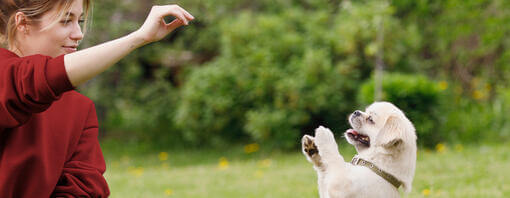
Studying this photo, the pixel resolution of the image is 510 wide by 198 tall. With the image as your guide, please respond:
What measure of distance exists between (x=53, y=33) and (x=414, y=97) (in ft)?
20.0

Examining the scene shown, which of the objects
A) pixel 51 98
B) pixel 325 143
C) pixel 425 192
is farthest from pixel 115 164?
pixel 51 98

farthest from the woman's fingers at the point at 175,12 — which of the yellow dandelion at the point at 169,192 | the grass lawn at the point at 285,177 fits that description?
the yellow dandelion at the point at 169,192

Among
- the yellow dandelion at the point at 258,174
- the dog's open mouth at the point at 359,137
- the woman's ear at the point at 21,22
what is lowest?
the woman's ear at the point at 21,22

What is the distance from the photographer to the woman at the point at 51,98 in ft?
5.11

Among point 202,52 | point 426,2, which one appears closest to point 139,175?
point 202,52

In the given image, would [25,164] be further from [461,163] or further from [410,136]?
[461,163]

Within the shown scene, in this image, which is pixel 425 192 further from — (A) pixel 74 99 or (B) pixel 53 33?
(B) pixel 53 33

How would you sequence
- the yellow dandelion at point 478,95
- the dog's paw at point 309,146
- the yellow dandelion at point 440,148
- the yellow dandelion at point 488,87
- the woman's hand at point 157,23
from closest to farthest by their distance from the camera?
the woman's hand at point 157,23
the dog's paw at point 309,146
the yellow dandelion at point 440,148
the yellow dandelion at point 478,95
the yellow dandelion at point 488,87

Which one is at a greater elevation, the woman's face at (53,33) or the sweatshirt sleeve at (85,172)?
the woman's face at (53,33)

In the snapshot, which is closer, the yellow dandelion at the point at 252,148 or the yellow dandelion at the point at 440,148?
the yellow dandelion at the point at 440,148

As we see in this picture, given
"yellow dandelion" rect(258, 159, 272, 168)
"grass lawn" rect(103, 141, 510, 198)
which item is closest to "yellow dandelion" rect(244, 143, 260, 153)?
"grass lawn" rect(103, 141, 510, 198)

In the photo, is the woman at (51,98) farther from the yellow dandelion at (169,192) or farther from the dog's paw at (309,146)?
the yellow dandelion at (169,192)

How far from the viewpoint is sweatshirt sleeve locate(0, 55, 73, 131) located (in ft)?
4.97

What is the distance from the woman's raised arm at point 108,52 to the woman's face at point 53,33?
14.6 inches
